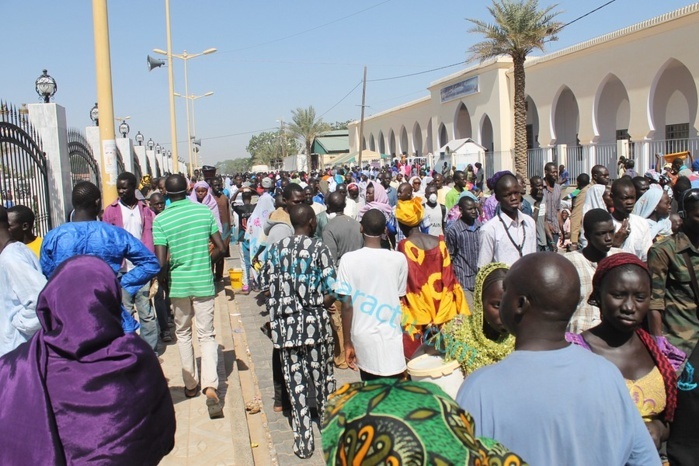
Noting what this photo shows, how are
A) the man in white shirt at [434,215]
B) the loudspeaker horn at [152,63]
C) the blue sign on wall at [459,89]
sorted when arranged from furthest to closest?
1. the blue sign on wall at [459,89]
2. the loudspeaker horn at [152,63]
3. the man in white shirt at [434,215]

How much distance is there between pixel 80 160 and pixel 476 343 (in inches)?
399

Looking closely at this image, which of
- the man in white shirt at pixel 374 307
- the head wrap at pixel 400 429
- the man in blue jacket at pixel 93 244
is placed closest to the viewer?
the head wrap at pixel 400 429

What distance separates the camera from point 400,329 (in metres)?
4.65

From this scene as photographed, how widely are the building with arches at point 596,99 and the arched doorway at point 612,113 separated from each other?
41 millimetres

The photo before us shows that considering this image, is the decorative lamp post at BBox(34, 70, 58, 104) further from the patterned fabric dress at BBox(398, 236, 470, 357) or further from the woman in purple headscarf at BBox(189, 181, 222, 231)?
the patterned fabric dress at BBox(398, 236, 470, 357)

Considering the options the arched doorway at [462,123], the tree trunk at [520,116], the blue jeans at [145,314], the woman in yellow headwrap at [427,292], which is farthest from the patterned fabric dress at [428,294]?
the arched doorway at [462,123]

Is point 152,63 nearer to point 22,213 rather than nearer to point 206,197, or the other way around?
point 206,197

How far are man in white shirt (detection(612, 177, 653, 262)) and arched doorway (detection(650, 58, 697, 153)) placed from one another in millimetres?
21448

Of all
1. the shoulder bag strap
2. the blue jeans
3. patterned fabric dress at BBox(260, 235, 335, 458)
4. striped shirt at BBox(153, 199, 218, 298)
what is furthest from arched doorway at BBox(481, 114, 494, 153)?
the shoulder bag strap

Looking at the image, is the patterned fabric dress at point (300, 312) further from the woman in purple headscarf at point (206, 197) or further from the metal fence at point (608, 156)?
the metal fence at point (608, 156)

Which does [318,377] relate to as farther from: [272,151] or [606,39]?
[272,151]

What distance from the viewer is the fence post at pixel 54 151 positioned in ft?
28.9

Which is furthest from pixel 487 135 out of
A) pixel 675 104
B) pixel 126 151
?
pixel 126 151

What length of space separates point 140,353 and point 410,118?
153ft
